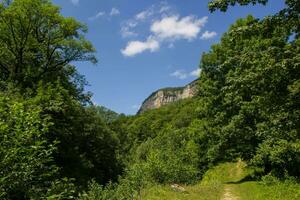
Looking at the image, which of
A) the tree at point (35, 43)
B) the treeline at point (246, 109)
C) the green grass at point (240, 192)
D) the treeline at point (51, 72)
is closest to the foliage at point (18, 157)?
the treeline at point (246, 109)

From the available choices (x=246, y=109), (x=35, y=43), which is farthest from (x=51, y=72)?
(x=246, y=109)

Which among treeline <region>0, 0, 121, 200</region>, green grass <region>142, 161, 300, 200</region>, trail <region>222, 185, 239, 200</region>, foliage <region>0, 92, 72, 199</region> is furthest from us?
treeline <region>0, 0, 121, 200</region>

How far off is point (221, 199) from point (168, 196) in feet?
9.20

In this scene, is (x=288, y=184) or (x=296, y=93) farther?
(x=288, y=184)

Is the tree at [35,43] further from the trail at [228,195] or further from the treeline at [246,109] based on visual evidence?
the trail at [228,195]

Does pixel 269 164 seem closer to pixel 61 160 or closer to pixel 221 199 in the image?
pixel 221 199

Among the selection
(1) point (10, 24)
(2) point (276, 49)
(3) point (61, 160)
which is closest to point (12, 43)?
(1) point (10, 24)

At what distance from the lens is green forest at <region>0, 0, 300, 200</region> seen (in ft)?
48.4

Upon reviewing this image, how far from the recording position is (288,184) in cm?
2319

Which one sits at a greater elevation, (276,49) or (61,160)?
(276,49)

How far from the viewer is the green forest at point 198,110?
14.7m

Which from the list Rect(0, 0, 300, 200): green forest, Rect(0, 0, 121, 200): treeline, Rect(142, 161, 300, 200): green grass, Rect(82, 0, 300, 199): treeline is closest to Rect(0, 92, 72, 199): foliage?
Rect(0, 0, 300, 200): green forest

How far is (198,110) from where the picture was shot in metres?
38.5

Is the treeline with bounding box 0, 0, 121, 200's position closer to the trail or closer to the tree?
the tree
